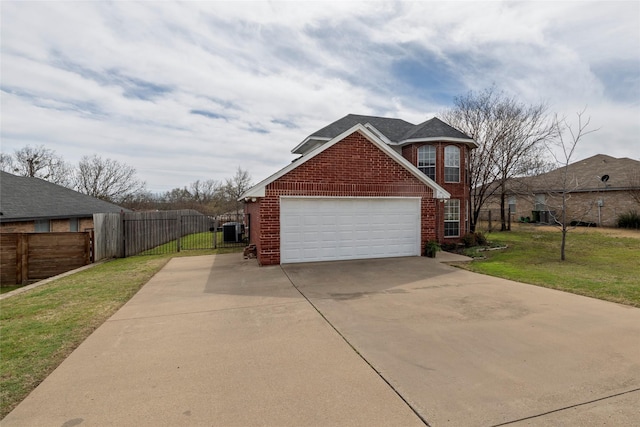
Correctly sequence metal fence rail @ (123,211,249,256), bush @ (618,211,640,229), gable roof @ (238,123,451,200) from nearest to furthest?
1. gable roof @ (238,123,451,200)
2. metal fence rail @ (123,211,249,256)
3. bush @ (618,211,640,229)

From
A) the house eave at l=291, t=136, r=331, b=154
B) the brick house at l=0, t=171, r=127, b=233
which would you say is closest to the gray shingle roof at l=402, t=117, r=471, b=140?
the house eave at l=291, t=136, r=331, b=154

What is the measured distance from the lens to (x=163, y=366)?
375 centimetres

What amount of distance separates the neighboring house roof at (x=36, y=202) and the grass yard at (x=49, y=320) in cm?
650

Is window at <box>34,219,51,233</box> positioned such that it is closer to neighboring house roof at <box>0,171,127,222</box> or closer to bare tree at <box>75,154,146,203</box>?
neighboring house roof at <box>0,171,127,222</box>

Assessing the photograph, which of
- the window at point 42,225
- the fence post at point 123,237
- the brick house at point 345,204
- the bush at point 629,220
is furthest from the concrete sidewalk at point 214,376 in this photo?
the bush at point 629,220

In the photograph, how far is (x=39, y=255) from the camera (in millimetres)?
11594

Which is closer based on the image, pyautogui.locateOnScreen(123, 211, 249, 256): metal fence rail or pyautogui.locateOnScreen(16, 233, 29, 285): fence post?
pyautogui.locateOnScreen(16, 233, 29, 285): fence post

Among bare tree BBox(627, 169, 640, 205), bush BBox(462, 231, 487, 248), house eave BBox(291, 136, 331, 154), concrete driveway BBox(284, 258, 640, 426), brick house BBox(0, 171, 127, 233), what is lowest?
concrete driveway BBox(284, 258, 640, 426)

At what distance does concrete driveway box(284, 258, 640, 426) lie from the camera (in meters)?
2.90

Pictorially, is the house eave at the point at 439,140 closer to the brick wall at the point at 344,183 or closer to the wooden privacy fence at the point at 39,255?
the brick wall at the point at 344,183

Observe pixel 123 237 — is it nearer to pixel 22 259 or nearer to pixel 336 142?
pixel 22 259

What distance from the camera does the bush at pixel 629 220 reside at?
2272 centimetres

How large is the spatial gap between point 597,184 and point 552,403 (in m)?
30.7

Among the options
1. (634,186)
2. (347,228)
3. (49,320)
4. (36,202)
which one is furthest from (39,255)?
(634,186)
